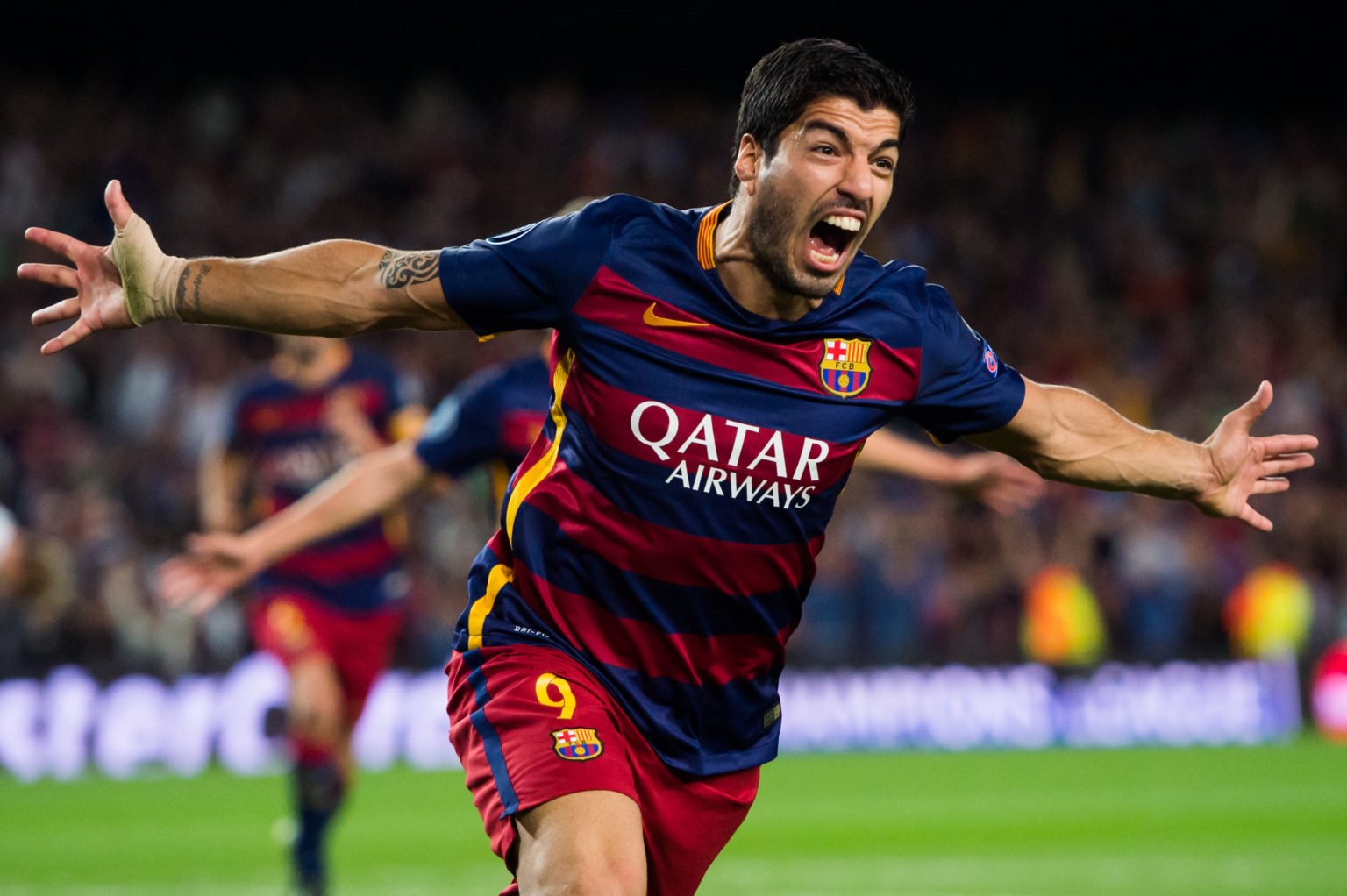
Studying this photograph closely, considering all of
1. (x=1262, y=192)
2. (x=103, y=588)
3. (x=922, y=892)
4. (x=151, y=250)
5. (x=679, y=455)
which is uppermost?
(x=1262, y=192)

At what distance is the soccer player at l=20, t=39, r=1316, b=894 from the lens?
4277 millimetres

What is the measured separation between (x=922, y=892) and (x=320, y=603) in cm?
333

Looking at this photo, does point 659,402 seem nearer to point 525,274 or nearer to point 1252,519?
point 525,274

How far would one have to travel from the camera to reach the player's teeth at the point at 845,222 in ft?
14.1

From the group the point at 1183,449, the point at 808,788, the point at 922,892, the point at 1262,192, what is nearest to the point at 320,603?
the point at 922,892

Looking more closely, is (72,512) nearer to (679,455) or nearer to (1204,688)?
(1204,688)

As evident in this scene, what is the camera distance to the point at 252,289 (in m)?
4.23

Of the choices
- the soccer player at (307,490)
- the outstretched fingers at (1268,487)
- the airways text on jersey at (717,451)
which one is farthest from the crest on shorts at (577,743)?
the soccer player at (307,490)

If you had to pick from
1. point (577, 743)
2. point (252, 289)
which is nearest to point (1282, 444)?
point (577, 743)

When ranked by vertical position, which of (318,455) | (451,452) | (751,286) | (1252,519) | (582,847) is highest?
(318,455)

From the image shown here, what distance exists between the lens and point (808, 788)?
13125 millimetres

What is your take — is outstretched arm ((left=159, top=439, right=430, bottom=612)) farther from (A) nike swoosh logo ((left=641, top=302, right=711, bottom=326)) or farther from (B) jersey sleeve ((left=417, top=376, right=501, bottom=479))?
(A) nike swoosh logo ((left=641, top=302, right=711, bottom=326))

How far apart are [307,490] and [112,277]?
549cm

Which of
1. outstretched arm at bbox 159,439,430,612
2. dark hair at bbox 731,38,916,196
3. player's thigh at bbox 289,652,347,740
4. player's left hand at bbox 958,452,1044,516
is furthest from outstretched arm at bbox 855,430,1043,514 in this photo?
player's thigh at bbox 289,652,347,740
